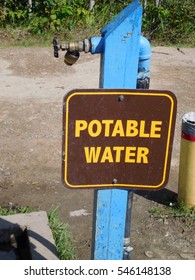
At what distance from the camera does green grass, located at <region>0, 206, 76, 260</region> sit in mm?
3744

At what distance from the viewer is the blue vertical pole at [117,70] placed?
2.23 meters

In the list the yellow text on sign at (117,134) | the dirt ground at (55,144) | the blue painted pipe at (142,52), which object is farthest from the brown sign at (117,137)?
the dirt ground at (55,144)

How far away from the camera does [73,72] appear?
784 centimetres

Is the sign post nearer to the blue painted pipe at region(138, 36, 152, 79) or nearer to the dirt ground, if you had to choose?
the blue painted pipe at region(138, 36, 152, 79)

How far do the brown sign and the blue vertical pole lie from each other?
11 cm

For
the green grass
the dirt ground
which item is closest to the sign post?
the green grass

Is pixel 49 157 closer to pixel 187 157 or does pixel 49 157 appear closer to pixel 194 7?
pixel 187 157

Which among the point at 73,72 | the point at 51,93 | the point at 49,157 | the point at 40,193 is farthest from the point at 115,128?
the point at 73,72

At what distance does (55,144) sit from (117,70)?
3422mm

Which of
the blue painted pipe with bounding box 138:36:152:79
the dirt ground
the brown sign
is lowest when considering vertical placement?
the dirt ground

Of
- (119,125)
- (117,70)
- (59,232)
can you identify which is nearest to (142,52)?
(117,70)

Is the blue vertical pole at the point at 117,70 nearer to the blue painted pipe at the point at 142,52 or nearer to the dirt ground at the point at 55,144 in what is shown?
the blue painted pipe at the point at 142,52

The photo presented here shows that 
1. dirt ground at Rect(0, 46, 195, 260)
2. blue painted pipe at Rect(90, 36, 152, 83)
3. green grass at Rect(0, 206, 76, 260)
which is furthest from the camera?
dirt ground at Rect(0, 46, 195, 260)

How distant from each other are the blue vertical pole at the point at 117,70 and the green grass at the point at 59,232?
119cm
